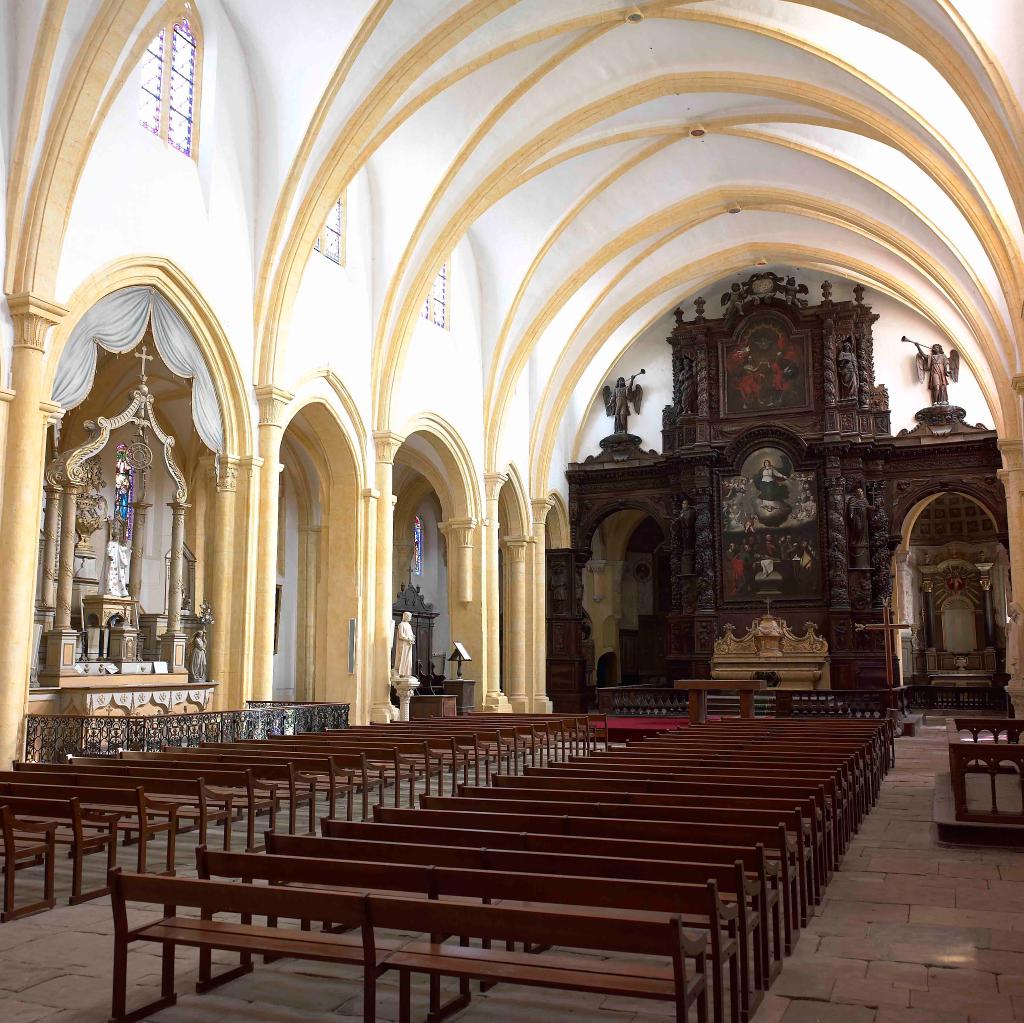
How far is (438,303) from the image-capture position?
77.3 ft

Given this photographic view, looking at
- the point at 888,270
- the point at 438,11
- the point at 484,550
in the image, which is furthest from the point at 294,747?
the point at 888,270

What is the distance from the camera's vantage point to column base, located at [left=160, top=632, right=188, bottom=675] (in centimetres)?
1609

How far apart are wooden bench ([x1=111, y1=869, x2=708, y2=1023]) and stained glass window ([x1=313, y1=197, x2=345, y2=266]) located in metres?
16.6

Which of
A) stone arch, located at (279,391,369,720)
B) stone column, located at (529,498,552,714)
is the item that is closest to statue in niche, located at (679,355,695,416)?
stone column, located at (529,498,552,714)

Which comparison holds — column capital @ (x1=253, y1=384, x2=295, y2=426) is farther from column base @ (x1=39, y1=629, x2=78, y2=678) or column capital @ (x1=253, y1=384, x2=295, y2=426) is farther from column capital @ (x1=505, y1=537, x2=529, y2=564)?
column capital @ (x1=505, y1=537, x2=529, y2=564)

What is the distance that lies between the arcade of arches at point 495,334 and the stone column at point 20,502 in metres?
0.05

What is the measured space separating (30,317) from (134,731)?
5231 mm

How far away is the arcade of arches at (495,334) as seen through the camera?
13719 millimetres

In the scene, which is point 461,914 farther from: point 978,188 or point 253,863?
point 978,188

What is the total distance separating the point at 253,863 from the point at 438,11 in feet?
47.8

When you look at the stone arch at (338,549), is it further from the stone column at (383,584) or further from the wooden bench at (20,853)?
the wooden bench at (20,853)

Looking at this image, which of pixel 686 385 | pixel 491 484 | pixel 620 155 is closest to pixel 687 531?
pixel 686 385

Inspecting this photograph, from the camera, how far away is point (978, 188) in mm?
16469

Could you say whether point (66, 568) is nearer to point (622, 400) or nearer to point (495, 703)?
point (495, 703)
